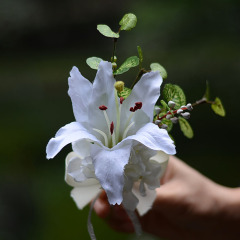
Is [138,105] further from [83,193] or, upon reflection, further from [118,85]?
[83,193]

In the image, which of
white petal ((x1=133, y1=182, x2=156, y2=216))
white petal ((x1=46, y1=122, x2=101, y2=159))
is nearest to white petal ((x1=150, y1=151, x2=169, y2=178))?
white petal ((x1=133, y1=182, x2=156, y2=216))

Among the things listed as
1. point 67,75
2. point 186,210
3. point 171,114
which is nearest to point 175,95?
point 171,114

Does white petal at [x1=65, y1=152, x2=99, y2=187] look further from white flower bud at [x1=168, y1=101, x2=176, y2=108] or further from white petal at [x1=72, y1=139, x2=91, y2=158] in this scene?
white flower bud at [x1=168, y1=101, x2=176, y2=108]

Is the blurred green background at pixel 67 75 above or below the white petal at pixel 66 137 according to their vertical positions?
below

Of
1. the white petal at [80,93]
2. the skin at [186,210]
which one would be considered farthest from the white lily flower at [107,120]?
the skin at [186,210]

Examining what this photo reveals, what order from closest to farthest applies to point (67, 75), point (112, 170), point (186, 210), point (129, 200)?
1. point (112, 170)
2. point (129, 200)
3. point (186, 210)
4. point (67, 75)

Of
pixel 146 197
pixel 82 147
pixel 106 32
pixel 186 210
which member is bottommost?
pixel 186 210

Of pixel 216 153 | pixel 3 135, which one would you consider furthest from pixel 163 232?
pixel 3 135

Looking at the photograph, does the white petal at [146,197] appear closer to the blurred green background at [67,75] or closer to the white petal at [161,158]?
the white petal at [161,158]
